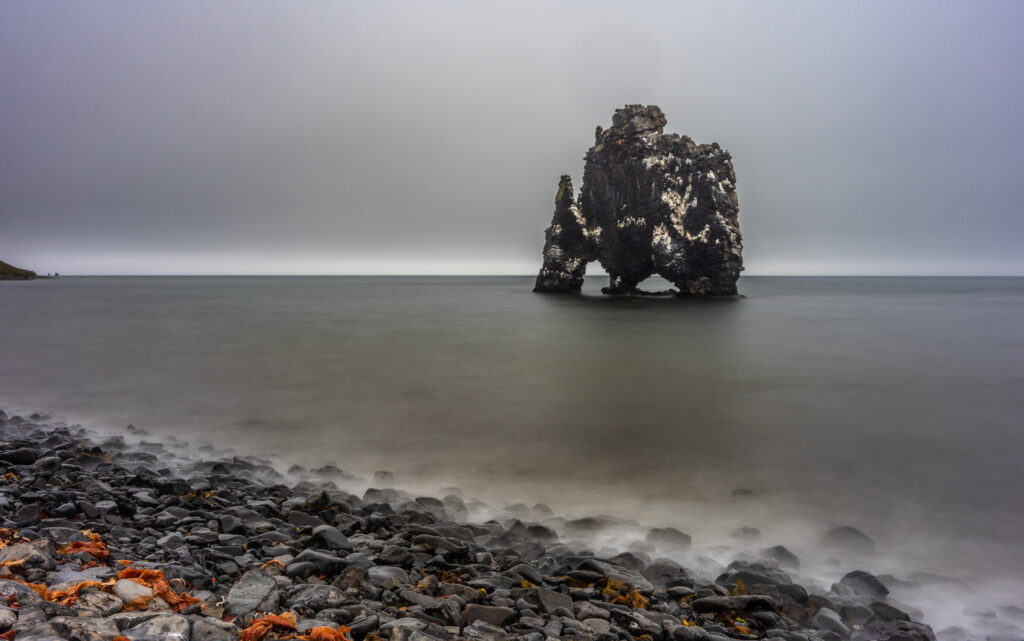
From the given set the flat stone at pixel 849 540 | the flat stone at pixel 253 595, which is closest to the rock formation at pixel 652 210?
the flat stone at pixel 849 540

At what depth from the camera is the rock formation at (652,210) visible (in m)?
42.6

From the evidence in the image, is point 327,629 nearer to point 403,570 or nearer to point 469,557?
point 403,570

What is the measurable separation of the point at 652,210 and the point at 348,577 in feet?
145

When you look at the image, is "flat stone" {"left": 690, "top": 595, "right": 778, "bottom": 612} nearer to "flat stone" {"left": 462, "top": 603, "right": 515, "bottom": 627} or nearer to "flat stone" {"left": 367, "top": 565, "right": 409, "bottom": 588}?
"flat stone" {"left": 462, "top": 603, "right": 515, "bottom": 627}

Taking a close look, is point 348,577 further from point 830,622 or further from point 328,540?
point 830,622

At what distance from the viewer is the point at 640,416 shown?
9930 mm

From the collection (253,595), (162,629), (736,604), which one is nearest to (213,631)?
(162,629)

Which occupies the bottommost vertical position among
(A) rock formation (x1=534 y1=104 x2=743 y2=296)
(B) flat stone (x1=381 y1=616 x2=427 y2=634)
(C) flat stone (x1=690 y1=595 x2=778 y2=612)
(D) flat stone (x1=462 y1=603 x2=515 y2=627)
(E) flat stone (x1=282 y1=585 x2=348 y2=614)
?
(C) flat stone (x1=690 y1=595 x2=778 y2=612)

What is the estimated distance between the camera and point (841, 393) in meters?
12.0

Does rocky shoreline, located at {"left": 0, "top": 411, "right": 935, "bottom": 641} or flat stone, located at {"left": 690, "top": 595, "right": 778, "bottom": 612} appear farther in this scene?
flat stone, located at {"left": 690, "top": 595, "right": 778, "bottom": 612}

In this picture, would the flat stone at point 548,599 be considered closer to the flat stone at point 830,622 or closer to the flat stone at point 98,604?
the flat stone at point 830,622

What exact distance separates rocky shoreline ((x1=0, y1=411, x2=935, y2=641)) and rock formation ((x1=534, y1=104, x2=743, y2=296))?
4105 cm

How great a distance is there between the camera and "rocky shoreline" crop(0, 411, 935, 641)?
9.37ft

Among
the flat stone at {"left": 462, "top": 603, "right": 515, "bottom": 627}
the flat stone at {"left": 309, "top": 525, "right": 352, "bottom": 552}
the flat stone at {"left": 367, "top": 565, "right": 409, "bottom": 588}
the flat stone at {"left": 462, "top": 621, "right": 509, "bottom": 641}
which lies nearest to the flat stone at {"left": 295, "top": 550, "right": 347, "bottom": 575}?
the flat stone at {"left": 367, "top": 565, "right": 409, "bottom": 588}
